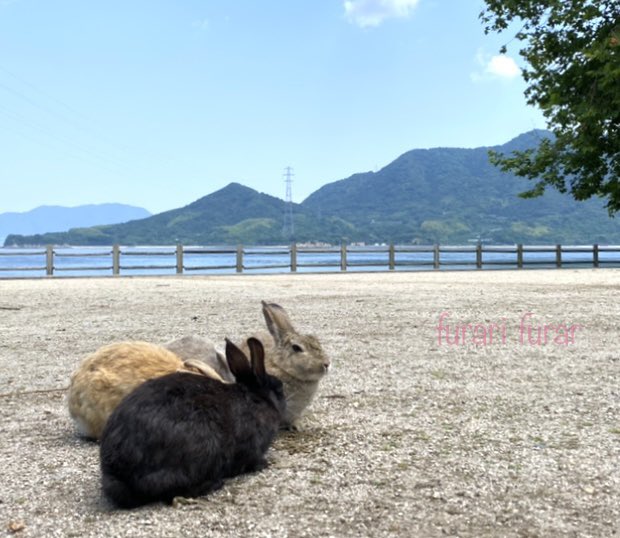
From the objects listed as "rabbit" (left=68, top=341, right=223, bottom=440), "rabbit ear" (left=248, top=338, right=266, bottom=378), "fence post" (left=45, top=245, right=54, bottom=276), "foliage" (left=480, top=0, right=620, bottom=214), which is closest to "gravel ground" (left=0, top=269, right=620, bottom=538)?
"rabbit" (left=68, top=341, right=223, bottom=440)

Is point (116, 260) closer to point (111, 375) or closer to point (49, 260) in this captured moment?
point (49, 260)

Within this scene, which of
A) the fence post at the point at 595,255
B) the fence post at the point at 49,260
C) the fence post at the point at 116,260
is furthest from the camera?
the fence post at the point at 595,255

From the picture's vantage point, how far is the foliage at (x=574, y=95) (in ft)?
57.5

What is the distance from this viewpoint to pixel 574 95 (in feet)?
63.0

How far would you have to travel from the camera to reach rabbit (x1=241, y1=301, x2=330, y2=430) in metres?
4.02

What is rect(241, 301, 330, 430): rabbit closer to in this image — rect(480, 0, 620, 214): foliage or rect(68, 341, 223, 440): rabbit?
rect(68, 341, 223, 440): rabbit

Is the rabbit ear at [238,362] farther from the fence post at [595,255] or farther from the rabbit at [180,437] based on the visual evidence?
the fence post at [595,255]

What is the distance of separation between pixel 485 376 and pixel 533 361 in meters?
1.05

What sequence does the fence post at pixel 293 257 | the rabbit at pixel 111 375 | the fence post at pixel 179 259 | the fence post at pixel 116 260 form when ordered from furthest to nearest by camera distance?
the fence post at pixel 293 257 → the fence post at pixel 179 259 → the fence post at pixel 116 260 → the rabbit at pixel 111 375

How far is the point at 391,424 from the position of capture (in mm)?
4590

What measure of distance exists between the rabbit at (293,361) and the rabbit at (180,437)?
1.91ft

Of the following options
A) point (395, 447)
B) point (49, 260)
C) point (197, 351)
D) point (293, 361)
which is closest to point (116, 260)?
point (49, 260)

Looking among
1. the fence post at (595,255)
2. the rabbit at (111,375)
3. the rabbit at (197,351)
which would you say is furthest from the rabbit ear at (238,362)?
the fence post at (595,255)

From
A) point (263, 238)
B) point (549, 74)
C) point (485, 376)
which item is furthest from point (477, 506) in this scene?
point (263, 238)
